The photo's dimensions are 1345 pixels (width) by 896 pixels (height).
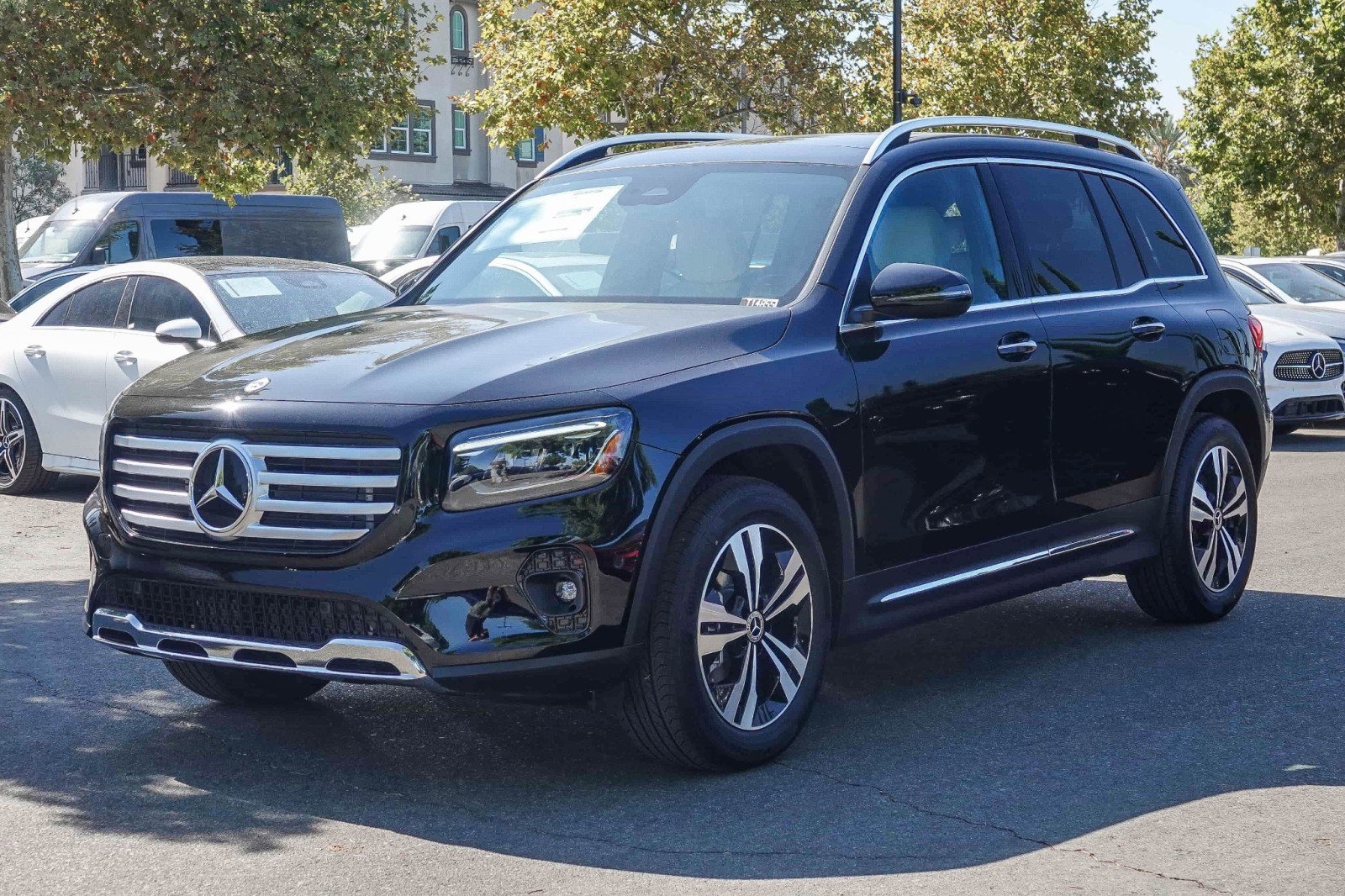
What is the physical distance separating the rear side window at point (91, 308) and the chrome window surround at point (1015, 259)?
7.16 m

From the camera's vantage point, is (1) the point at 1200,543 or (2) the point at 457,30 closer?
(1) the point at 1200,543

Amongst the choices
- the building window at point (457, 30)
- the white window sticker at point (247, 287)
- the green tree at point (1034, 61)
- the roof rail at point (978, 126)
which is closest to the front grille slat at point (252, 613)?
the roof rail at point (978, 126)

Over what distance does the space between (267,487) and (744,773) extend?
1550 millimetres

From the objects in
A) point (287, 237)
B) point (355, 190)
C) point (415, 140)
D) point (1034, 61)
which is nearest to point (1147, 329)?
point (287, 237)

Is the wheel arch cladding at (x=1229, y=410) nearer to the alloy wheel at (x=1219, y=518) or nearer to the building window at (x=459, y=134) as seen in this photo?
the alloy wheel at (x=1219, y=518)

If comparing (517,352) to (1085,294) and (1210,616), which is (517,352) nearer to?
(1085,294)

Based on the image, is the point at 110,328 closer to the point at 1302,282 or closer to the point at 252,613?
the point at 252,613

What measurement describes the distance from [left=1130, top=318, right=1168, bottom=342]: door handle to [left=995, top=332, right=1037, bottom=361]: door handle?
2.49 ft

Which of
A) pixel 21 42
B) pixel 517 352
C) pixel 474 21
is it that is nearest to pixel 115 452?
pixel 517 352

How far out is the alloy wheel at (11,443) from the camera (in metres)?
12.1

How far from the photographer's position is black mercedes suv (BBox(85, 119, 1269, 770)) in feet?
15.0

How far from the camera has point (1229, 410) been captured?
24.7ft

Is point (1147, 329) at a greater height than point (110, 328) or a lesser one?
greater

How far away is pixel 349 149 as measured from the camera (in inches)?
925
